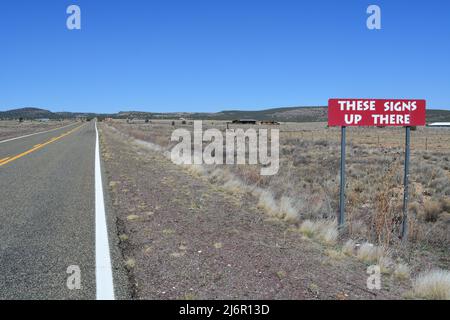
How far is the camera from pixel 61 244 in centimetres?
593

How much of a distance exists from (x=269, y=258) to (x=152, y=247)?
1.49 meters

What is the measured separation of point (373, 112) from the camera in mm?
7086

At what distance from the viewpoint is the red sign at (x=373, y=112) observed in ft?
23.2

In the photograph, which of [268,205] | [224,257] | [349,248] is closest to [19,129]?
[268,205]

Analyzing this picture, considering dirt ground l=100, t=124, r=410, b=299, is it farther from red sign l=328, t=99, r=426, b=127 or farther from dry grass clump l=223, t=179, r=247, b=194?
red sign l=328, t=99, r=426, b=127

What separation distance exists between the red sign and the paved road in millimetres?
3882

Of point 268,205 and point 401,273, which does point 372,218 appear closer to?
point 268,205

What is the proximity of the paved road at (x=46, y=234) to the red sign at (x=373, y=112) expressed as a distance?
3882 mm

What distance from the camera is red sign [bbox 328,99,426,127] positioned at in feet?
23.2

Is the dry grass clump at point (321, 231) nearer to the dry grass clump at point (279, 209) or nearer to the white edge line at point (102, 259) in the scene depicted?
the dry grass clump at point (279, 209)

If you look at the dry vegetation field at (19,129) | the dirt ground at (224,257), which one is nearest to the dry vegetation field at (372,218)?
the dirt ground at (224,257)
